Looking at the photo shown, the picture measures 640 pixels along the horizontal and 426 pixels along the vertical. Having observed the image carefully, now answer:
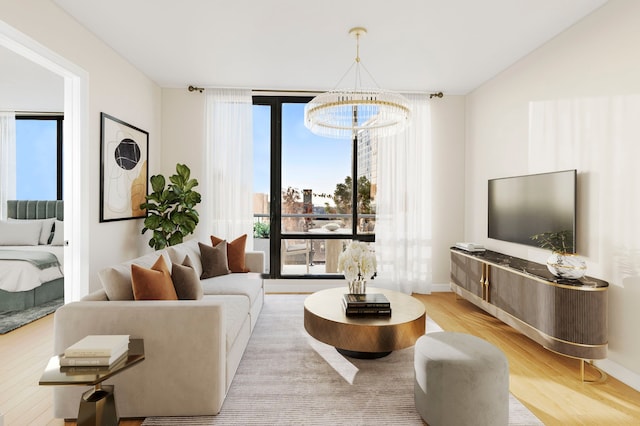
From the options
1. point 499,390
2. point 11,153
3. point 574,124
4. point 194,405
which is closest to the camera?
point 499,390

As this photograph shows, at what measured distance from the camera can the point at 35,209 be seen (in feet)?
17.3

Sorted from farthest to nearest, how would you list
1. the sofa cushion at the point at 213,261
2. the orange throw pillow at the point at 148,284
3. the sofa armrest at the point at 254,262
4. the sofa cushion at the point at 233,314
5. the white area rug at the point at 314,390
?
the sofa armrest at the point at 254,262
the sofa cushion at the point at 213,261
the sofa cushion at the point at 233,314
the orange throw pillow at the point at 148,284
the white area rug at the point at 314,390

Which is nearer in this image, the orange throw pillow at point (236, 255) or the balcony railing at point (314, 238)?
the orange throw pillow at point (236, 255)

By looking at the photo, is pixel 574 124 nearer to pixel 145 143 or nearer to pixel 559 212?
pixel 559 212

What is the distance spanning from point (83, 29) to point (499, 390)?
13.9 feet

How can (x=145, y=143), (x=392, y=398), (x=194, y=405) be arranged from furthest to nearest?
(x=145, y=143)
(x=392, y=398)
(x=194, y=405)

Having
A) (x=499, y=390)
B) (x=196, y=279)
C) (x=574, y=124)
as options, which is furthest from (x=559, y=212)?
(x=196, y=279)

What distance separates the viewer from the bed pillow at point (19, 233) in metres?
4.70

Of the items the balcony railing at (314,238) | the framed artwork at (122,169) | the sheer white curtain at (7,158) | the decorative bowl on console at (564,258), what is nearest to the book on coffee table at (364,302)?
the decorative bowl on console at (564,258)

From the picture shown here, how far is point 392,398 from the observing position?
7.20 feet

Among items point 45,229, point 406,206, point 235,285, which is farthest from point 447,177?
point 45,229

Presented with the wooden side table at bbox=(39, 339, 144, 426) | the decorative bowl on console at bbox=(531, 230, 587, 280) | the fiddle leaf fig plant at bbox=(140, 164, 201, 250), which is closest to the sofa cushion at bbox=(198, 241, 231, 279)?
the fiddle leaf fig plant at bbox=(140, 164, 201, 250)

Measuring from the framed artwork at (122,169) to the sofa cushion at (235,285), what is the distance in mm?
1309

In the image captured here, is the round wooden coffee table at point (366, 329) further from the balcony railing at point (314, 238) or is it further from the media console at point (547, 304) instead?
the balcony railing at point (314, 238)
